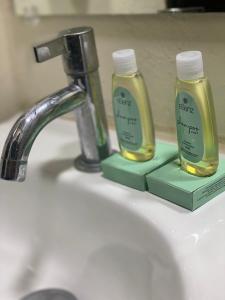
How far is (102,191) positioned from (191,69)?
0.17 meters

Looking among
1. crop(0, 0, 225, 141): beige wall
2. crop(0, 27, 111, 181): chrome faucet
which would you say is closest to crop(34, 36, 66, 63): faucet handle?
crop(0, 27, 111, 181): chrome faucet

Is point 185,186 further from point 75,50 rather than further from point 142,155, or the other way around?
point 75,50

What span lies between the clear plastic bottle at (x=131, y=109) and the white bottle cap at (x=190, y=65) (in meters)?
0.06

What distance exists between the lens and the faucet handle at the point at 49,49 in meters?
0.50

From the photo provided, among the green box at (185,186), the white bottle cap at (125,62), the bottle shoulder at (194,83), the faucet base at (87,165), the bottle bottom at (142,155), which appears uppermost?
the white bottle cap at (125,62)

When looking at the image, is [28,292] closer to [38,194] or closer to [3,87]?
[38,194]

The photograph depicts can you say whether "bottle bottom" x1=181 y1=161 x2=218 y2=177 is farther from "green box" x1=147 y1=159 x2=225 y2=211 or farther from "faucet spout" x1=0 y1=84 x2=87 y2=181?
"faucet spout" x1=0 y1=84 x2=87 y2=181

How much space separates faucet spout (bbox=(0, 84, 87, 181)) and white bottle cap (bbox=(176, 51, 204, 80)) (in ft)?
0.45

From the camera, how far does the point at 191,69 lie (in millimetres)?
447

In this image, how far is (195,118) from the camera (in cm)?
47

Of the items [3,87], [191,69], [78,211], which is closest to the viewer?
[191,69]

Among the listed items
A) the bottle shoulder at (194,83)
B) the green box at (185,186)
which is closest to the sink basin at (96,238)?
the green box at (185,186)

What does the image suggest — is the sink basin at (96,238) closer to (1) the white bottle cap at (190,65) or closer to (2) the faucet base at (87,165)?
(2) the faucet base at (87,165)

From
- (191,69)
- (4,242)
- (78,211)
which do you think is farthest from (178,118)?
(4,242)
